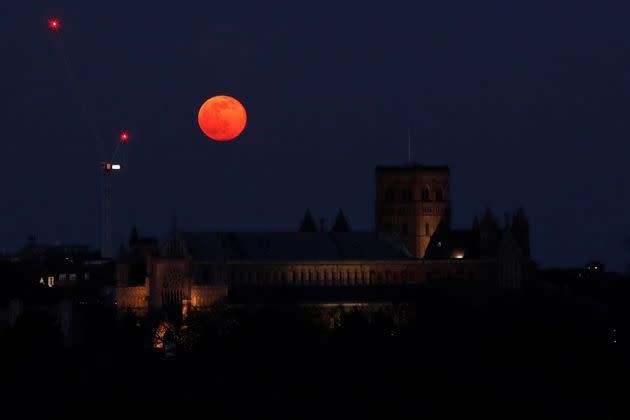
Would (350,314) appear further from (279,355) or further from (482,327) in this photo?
(279,355)

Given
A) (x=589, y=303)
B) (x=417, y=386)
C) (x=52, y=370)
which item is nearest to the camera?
(x=417, y=386)

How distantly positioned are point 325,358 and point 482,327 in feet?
97.6

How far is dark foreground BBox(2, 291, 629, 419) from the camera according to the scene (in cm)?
11144

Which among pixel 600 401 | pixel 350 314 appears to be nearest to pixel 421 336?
pixel 350 314

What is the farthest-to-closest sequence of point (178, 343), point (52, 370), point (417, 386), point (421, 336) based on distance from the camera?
point (178, 343)
point (421, 336)
point (52, 370)
point (417, 386)

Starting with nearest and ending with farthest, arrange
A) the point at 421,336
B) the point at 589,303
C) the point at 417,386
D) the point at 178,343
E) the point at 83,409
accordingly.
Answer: the point at 83,409
the point at 417,386
the point at 421,336
the point at 178,343
the point at 589,303

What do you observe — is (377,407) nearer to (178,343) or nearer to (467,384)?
(467,384)

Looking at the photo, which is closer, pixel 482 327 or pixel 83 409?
pixel 83 409

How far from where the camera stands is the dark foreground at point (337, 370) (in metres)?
111

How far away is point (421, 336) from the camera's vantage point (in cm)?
16425

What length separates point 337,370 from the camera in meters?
129

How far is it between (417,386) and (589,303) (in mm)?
76419

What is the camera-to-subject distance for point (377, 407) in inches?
4407

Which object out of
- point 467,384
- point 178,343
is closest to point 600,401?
point 467,384
